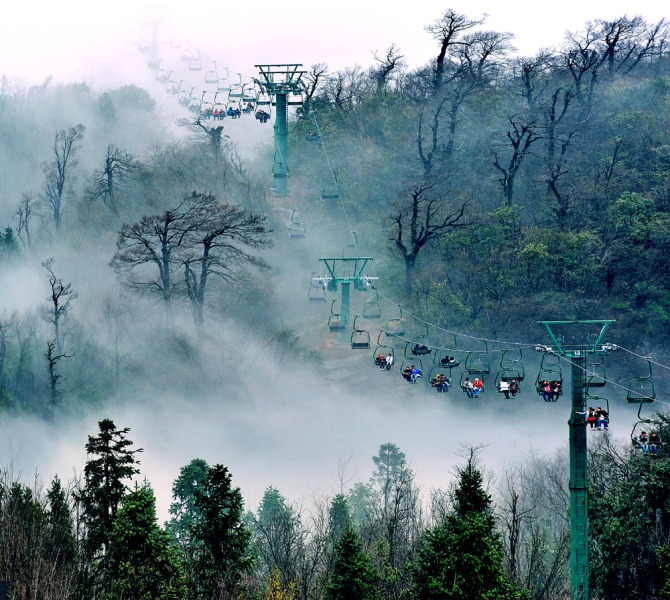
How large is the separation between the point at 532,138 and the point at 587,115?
4486mm

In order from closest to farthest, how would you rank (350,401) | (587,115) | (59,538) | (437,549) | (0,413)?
(437,549)
(59,538)
(350,401)
(0,413)
(587,115)

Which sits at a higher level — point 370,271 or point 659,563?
point 370,271

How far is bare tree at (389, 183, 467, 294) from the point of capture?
11225cm

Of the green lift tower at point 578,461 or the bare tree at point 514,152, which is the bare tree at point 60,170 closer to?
the bare tree at point 514,152

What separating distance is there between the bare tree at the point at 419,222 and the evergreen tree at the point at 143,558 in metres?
45.7

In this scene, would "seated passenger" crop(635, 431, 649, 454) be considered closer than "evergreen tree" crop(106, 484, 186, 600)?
No

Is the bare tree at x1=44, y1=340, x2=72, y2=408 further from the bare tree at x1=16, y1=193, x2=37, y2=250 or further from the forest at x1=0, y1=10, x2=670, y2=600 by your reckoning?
the bare tree at x1=16, y1=193, x2=37, y2=250

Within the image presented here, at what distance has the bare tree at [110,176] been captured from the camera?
131375mm

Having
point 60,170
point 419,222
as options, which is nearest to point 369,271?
point 419,222

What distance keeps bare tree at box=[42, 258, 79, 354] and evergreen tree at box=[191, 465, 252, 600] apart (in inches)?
1779

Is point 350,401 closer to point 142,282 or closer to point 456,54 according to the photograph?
point 142,282

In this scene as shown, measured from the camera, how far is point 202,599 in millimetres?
71750

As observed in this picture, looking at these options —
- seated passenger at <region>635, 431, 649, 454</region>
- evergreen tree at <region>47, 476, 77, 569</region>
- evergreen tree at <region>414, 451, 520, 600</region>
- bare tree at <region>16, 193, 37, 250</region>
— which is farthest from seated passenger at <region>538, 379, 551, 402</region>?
bare tree at <region>16, 193, 37, 250</region>

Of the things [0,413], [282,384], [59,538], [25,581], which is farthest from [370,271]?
[25,581]
